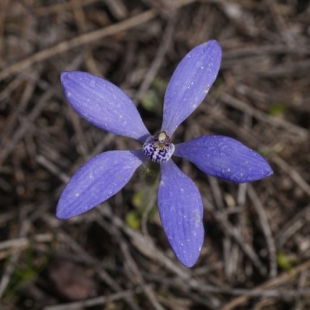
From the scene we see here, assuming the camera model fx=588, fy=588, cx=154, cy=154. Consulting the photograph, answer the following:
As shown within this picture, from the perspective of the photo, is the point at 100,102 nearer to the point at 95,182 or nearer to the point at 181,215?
the point at 95,182

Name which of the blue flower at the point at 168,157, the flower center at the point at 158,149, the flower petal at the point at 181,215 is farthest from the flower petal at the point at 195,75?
the flower petal at the point at 181,215

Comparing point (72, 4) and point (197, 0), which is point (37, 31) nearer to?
point (72, 4)

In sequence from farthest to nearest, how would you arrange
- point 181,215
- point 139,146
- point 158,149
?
1. point 139,146
2. point 158,149
3. point 181,215

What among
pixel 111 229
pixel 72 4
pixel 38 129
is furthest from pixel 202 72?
pixel 72 4

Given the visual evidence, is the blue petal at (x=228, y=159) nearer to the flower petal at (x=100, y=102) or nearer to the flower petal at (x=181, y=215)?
the flower petal at (x=181, y=215)

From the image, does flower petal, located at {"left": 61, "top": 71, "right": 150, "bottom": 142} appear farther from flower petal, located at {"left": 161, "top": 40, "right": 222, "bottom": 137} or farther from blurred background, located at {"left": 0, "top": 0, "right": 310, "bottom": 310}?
blurred background, located at {"left": 0, "top": 0, "right": 310, "bottom": 310}

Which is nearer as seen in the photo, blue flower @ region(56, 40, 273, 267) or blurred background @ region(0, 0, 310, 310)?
blue flower @ region(56, 40, 273, 267)

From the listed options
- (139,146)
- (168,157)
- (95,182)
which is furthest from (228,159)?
Answer: (139,146)

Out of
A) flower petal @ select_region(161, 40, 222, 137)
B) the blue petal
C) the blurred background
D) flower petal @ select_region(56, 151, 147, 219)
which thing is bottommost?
the blurred background

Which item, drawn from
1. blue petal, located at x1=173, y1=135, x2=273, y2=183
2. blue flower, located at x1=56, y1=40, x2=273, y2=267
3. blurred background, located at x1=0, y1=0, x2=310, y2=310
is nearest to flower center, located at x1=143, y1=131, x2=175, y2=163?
blue flower, located at x1=56, y1=40, x2=273, y2=267
